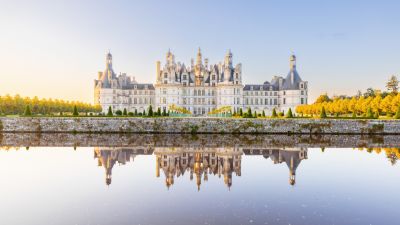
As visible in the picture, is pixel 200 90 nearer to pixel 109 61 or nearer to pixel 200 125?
pixel 109 61

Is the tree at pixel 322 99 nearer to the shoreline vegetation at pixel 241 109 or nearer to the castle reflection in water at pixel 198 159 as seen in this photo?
the shoreline vegetation at pixel 241 109

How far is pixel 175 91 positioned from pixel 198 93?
370 cm

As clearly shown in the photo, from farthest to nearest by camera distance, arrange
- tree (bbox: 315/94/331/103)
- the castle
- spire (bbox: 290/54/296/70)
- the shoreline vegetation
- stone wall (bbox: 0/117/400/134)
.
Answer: tree (bbox: 315/94/331/103) → spire (bbox: 290/54/296/70) → the castle → the shoreline vegetation → stone wall (bbox: 0/117/400/134)

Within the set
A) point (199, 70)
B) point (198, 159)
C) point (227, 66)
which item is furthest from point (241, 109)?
point (198, 159)

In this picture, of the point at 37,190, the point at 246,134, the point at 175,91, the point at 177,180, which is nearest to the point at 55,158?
the point at 37,190

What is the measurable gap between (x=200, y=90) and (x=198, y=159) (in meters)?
41.2

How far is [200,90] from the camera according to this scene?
55.5 metres

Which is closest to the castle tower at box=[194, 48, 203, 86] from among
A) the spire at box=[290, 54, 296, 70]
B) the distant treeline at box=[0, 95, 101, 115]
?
the spire at box=[290, 54, 296, 70]

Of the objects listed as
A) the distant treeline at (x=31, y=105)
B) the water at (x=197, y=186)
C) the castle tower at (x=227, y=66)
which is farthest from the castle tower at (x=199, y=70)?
the water at (x=197, y=186)

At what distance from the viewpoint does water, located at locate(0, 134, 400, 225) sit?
7.71 metres

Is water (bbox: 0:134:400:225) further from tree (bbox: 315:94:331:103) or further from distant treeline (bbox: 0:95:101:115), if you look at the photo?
tree (bbox: 315:94:331:103)

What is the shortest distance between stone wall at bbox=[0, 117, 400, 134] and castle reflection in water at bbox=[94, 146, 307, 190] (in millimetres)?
9137

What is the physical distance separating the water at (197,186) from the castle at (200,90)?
36.8 meters

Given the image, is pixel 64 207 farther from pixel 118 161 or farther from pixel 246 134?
pixel 246 134
